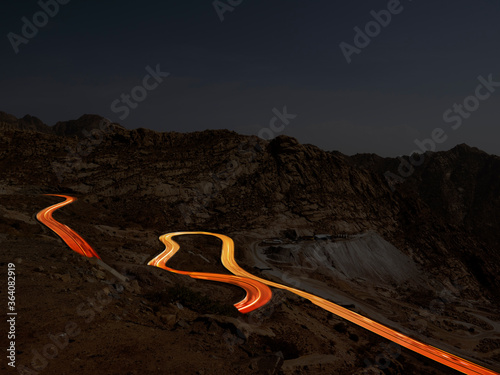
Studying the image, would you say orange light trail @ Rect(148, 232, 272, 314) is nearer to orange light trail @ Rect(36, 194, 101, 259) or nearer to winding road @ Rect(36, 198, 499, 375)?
winding road @ Rect(36, 198, 499, 375)

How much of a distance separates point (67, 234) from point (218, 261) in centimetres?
1666

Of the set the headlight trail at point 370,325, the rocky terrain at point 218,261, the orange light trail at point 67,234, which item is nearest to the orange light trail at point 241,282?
the headlight trail at point 370,325

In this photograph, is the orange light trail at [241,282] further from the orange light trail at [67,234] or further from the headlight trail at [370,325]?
the orange light trail at [67,234]

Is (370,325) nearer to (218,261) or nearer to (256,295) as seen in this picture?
(256,295)

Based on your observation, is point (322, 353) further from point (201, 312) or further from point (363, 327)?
point (363, 327)

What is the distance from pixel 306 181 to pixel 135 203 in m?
34.0

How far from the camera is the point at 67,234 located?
3023 cm

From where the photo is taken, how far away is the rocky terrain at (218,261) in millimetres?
11148

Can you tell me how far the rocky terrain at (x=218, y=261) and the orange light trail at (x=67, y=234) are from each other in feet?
3.95

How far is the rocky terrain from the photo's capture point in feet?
36.6

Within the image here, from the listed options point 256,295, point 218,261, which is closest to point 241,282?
point 256,295

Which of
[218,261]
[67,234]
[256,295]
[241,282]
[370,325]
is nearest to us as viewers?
[256,295]

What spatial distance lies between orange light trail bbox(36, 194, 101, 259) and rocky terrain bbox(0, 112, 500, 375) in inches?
47.4

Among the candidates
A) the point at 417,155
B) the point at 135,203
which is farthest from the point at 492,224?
the point at 135,203
